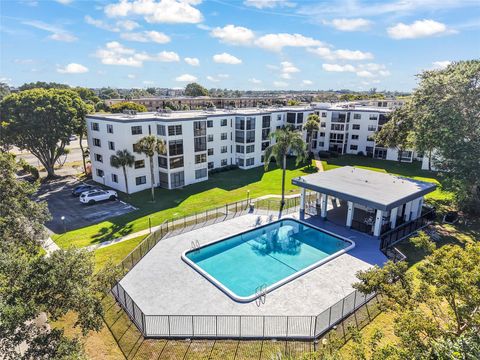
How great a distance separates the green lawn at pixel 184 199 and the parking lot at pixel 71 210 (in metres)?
1.39

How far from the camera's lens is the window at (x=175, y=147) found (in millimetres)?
42881

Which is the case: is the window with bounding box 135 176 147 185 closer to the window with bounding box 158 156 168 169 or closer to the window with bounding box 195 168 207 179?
the window with bounding box 158 156 168 169

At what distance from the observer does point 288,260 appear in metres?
25.5

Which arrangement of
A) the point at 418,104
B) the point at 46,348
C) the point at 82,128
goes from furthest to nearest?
1. the point at 82,128
2. the point at 418,104
3. the point at 46,348

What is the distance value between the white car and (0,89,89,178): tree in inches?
521

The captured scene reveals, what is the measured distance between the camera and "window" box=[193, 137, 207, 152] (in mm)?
46094

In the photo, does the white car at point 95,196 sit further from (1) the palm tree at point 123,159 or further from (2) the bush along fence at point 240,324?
(2) the bush along fence at point 240,324

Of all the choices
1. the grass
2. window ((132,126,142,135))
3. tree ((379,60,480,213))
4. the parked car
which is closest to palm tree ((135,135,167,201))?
window ((132,126,142,135))

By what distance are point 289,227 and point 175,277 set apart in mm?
13875

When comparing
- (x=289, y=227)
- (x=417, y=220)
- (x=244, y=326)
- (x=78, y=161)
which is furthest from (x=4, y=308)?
(x=78, y=161)

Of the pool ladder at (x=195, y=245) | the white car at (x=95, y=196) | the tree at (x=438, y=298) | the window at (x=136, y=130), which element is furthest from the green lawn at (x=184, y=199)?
the tree at (x=438, y=298)

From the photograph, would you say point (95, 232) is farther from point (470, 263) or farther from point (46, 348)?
point (470, 263)

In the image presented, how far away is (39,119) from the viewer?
4384 centimetres

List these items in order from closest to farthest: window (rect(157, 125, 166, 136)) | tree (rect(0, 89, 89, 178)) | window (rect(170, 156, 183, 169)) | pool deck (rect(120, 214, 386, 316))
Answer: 1. pool deck (rect(120, 214, 386, 316))
2. window (rect(157, 125, 166, 136))
3. tree (rect(0, 89, 89, 178))
4. window (rect(170, 156, 183, 169))
